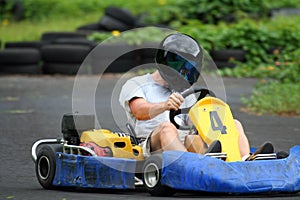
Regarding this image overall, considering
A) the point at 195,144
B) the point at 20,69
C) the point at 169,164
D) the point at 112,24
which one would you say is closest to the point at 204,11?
the point at 112,24

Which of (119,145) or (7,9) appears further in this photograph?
(7,9)

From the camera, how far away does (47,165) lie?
220 inches

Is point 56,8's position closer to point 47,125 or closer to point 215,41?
point 215,41

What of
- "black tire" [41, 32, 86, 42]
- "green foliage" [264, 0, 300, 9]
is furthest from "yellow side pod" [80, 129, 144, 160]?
"green foliage" [264, 0, 300, 9]

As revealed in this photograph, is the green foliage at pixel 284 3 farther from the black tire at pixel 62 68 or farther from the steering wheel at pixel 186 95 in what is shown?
the steering wheel at pixel 186 95

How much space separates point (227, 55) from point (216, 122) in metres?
9.82

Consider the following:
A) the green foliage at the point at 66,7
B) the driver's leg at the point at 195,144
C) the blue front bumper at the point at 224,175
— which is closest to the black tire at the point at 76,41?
the green foliage at the point at 66,7

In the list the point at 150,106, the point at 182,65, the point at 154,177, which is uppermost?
the point at 182,65

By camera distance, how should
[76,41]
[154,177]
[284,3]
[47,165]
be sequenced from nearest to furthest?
[154,177]
[47,165]
[76,41]
[284,3]

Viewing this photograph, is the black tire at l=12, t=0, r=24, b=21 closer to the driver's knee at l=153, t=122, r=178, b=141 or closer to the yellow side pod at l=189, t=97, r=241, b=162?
the yellow side pod at l=189, t=97, r=241, b=162

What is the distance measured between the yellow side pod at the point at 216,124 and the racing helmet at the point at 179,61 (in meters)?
0.17

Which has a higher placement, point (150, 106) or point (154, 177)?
point (150, 106)

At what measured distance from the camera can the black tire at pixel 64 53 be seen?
1480 cm

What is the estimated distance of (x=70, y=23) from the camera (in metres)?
21.0
